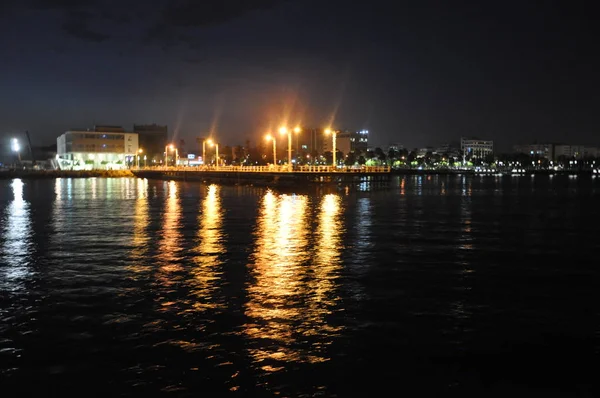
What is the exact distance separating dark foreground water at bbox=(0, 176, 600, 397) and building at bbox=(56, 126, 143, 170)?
159991 mm

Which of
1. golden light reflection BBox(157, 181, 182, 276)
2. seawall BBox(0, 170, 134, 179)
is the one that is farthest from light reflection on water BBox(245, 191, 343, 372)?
seawall BBox(0, 170, 134, 179)

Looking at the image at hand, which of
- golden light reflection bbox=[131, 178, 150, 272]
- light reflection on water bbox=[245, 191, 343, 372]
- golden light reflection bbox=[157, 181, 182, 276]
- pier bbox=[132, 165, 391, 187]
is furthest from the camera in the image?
pier bbox=[132, 165, 391, 187]

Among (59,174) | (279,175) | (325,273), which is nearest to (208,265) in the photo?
(325,273)

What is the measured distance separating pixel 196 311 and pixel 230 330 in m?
2.05

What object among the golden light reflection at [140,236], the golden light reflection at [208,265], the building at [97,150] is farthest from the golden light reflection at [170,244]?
the building at [97,150]

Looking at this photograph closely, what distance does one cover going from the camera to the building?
179 m

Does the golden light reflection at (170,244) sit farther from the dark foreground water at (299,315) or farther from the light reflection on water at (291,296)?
the light reflection on water at (291,296)

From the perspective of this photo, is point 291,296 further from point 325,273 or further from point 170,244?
point 170,244

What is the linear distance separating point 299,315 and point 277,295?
2.31 meters

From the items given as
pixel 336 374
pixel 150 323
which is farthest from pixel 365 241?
pixel 336 374

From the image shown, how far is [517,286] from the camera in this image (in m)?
18.5

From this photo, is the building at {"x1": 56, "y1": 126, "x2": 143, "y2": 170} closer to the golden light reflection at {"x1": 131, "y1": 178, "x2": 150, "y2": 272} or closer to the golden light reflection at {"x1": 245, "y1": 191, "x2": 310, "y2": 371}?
the golden light reflection at {"x1": 131, "y1": 178, "x2": 150, "y2": 272}

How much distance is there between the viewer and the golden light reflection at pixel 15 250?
63.0 feet

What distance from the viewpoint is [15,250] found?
2600 cm
